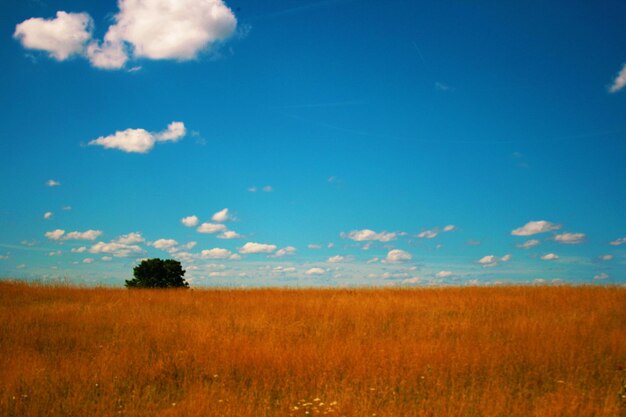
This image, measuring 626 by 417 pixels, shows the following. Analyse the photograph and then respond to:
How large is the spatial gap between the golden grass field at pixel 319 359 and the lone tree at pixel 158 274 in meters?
10.6

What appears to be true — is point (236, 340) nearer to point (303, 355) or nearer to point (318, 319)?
point (303, 355)

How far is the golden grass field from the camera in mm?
6738

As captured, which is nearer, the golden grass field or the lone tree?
the golden grass field

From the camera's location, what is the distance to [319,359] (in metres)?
8.51

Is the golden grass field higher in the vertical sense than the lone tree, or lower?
lower

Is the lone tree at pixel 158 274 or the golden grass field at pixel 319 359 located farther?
the lone tree at pixel 158 274

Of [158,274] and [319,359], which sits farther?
[158,274]

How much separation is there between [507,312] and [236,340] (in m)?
8.65

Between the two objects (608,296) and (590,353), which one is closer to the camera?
(590,353)

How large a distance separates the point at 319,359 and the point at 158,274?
1978 cm

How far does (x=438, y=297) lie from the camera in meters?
16.5

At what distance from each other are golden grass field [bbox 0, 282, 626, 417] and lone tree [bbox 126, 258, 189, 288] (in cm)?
1060

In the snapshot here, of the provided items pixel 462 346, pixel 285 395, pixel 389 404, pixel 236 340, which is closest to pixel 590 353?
pixel 462 346

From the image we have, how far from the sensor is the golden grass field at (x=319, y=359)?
265 inches
